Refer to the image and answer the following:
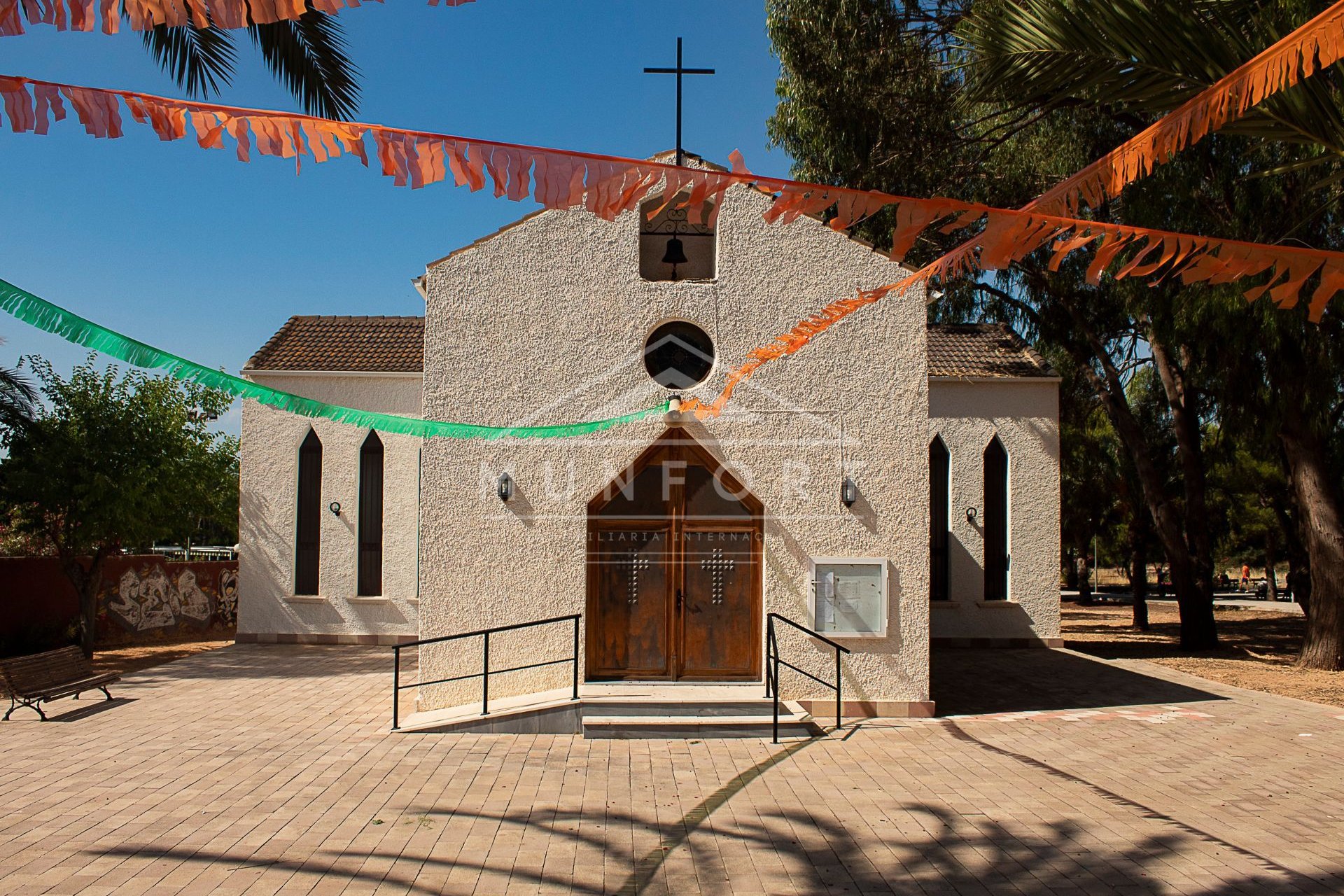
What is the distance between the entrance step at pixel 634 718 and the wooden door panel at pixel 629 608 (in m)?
0.68

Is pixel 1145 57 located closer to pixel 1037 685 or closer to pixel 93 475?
pixel 1037 685

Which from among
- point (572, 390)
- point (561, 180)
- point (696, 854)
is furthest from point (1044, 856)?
point (572, 390)

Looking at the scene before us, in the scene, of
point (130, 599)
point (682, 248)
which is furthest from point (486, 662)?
point (130, 599)

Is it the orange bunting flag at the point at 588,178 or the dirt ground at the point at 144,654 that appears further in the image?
the dirt ground at the point at 144,654

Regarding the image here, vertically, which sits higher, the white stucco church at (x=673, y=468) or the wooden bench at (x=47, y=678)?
the white stucco church at (x=673, y=468)

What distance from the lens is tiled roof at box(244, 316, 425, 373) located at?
778 inches

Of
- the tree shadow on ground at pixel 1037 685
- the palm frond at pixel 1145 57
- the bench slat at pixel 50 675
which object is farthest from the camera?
the tree shadow on ground at pixel 1037 685

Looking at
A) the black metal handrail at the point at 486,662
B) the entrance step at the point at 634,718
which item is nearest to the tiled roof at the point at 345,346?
the black metal handrail at the point at 486,662

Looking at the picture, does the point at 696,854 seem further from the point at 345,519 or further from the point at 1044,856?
the point at 345,519

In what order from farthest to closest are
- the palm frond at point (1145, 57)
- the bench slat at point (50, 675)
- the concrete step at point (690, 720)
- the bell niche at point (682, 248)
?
the bell niche at point (682, 248)
the bench slat at point (50, 675)
the concrete step at point (690, 720)
the palm frond at point (1145, 57)

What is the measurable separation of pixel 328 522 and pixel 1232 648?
714 inches

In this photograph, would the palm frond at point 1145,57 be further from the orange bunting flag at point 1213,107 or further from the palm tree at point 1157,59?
the orange bunting flag at point 1213,107

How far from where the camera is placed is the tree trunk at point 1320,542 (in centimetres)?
1625

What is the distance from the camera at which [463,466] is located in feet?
37.6
